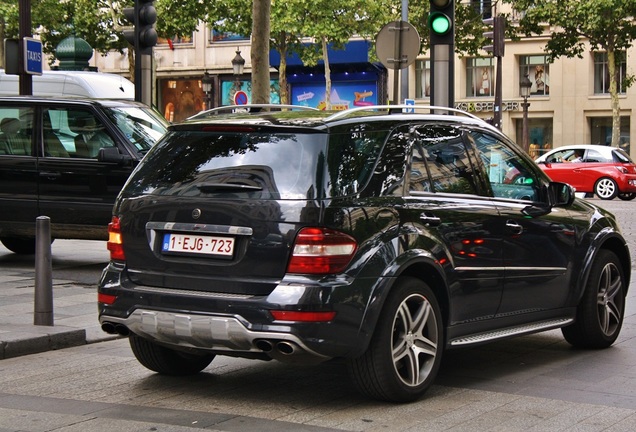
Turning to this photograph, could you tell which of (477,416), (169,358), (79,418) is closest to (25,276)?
(169,358)

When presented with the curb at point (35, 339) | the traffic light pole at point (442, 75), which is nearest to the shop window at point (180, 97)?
the traffic light pole at point (442, 75)

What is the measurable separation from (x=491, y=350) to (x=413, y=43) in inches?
318

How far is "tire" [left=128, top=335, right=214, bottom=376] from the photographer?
7082 mm

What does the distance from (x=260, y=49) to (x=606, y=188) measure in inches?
659

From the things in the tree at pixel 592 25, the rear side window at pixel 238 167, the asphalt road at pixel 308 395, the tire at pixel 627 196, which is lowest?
the asphalt road at pixel 308 395

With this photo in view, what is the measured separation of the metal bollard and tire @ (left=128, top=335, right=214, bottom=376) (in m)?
1.82

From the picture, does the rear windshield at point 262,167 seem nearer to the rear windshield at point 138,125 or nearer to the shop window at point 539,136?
the rear windshield at point 138,125

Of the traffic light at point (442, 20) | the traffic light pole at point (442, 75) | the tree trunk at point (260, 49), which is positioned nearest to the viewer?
the traffic light at point (442, 20)

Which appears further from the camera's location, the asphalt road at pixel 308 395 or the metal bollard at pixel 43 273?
the metal bollard at pixel 43 273

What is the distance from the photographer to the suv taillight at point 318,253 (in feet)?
19.8

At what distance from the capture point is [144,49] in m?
16.2

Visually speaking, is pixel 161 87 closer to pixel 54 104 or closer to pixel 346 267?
pixel 54 104

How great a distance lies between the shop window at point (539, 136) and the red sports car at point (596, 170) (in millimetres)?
17393


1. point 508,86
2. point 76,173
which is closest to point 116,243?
point 76,173
